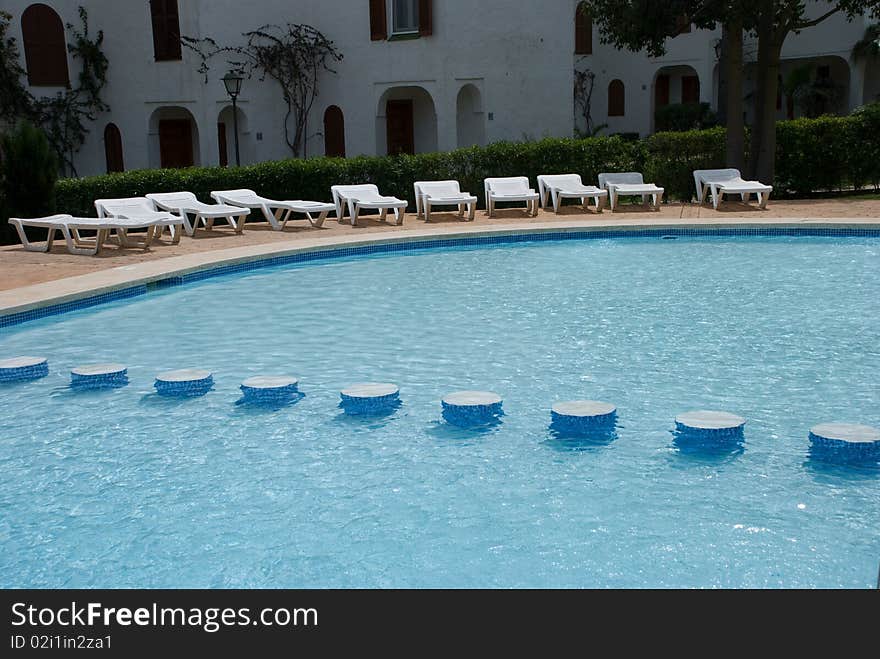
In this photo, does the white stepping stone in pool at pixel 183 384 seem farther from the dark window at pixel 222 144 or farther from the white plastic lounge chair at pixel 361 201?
the dark window at pixel 222 144

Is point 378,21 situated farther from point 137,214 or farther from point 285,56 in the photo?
point 137,214

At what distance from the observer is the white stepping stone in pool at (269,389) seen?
6.80m

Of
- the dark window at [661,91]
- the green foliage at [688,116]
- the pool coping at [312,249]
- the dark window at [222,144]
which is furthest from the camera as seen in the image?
the dark window at [661,91]

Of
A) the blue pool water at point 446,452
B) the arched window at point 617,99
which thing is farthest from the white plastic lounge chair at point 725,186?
the arched window at point 617,99

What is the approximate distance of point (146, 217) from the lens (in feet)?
44.8

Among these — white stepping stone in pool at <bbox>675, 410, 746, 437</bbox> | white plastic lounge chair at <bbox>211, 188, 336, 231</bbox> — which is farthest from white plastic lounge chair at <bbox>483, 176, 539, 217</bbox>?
white stepping stone in pool at <bbox>675, 410, 746, 437</bbox>

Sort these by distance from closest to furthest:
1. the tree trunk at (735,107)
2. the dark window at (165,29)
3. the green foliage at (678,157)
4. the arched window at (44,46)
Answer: the tree trunk at (735,107) < the green foliage at (678,157) < the arched window at (44,46) < the dark window at (165,29)

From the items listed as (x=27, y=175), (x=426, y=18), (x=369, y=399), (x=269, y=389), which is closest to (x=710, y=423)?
(x=369, y=399)

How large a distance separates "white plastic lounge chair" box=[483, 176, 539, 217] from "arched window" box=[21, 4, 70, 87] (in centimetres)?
1191

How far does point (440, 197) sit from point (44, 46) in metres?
12.0

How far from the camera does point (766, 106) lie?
18297 millimetres

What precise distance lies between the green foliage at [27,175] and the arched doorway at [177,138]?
10026 mm

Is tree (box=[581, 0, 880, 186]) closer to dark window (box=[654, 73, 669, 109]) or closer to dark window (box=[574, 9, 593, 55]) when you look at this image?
dark window (box=[574, 9, 593, 55])

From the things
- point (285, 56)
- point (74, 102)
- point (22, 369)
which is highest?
point (285, 56)
